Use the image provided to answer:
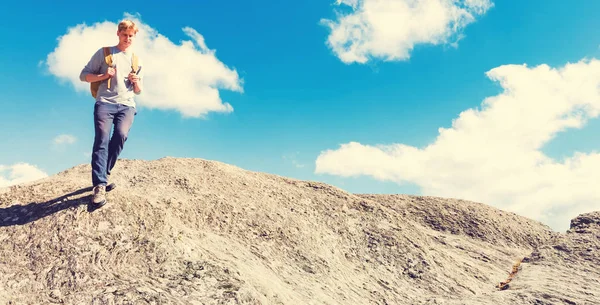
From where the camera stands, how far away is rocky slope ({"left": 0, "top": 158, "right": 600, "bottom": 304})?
607 cm

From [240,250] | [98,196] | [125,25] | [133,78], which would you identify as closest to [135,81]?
[133,78]

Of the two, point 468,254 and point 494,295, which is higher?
point 468,254

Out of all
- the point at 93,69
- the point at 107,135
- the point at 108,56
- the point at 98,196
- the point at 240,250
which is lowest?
the point at 240,250

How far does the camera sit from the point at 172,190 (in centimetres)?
945

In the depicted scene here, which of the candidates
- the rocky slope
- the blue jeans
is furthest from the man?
the rocky slope

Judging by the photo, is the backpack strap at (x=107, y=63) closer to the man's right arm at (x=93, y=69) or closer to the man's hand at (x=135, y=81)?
the man's right arm at (x=93, y=69)

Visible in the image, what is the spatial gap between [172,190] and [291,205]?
2956 millimetres

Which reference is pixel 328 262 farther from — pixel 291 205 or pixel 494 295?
pixel 494 295

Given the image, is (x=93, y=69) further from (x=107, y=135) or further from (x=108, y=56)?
(x=107, y=135)

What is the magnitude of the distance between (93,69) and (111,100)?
65 centimetres

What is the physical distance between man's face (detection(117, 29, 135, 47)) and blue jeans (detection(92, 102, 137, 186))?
1.16 meters

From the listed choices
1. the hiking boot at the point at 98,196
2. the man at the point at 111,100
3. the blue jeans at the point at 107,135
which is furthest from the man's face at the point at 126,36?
the hiking boot at the point at 98,196

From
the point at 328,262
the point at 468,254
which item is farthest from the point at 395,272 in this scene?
the point at 468,254

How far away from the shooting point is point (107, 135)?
7078 millimetres
